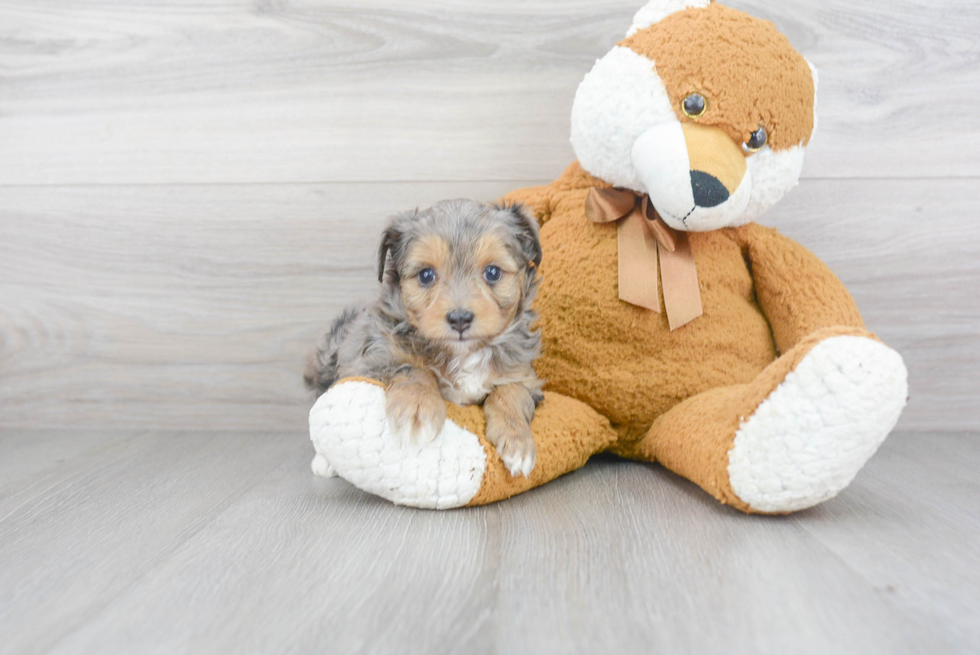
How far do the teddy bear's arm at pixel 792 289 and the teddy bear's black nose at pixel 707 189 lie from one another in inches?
11.8

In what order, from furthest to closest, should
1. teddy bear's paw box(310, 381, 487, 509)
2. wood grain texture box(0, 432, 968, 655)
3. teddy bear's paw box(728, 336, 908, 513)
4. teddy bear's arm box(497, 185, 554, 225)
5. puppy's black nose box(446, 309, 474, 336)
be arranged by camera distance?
teddy bear's arm box(497, 185, 554, 225), puppy's black nose box(446, 309, 474, 336), teddy bear's paw box(310, 381, 487, 509), teddy bear's paw box(728, 336, 908, 513), wood grain texture box(0, 432, 968, 655)

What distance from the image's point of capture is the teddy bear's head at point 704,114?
4.61 feet

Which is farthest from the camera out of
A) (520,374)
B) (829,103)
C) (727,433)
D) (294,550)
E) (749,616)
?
(829,103)

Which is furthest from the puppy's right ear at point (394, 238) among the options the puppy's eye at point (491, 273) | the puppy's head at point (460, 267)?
the puppy's eye at point (491, 273)

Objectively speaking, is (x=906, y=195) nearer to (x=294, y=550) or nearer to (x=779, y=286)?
(x=779, y=286)

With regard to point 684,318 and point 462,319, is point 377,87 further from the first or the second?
point 684,318

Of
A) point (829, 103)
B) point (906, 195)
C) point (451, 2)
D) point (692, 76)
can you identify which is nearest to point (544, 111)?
point (451, 2)

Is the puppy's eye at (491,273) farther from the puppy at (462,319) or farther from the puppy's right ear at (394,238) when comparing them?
the puppy's right ear at (394,238)

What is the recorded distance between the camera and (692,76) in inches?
56.4

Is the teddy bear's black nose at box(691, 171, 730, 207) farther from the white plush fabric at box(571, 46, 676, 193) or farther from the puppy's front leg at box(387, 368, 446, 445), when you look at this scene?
the puppy's front leg at box(387, 368, 446, 445)

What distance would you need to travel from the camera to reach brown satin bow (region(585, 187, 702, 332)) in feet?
5.09

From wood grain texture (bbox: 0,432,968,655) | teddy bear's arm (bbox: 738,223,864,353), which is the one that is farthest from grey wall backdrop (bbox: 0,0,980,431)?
wood grain texture (bbox: 0,432,968,655)

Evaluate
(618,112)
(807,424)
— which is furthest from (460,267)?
(807,424)

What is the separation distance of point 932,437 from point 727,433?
1.10 meters
